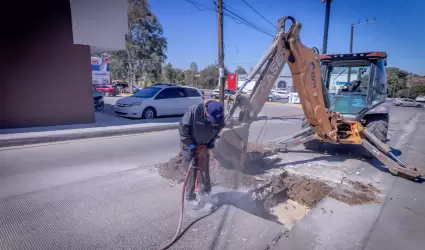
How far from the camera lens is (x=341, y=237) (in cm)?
321

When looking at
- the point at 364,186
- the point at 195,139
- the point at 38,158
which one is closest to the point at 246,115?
the point at 195,139

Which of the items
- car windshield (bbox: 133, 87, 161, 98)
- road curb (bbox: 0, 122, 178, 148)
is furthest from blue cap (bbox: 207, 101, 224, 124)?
car windshield (bbox: 133, 87, 161, 98)

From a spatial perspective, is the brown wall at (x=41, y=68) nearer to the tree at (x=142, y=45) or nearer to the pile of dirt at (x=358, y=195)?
the pile of dirt at (x=358, y=195)

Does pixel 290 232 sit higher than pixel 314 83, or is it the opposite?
pixel 314 83

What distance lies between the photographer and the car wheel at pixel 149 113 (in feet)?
41.5

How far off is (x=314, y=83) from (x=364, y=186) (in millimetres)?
2338

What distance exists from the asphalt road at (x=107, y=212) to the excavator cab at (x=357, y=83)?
6.62ft

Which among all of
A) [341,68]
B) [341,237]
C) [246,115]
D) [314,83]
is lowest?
[341,237]

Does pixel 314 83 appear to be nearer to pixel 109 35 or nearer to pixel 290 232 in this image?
pixel 290 232

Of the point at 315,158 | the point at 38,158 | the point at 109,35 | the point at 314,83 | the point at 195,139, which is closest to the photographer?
the point at 195,139

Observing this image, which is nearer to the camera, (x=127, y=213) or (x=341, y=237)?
(x=341, y=237)

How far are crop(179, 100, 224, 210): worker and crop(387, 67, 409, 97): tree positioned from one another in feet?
190

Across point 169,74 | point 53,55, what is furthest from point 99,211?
point 169,74

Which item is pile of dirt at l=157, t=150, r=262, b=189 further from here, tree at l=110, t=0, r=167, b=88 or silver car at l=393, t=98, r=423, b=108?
silver car at l=393, t=98, r=423, b=108
